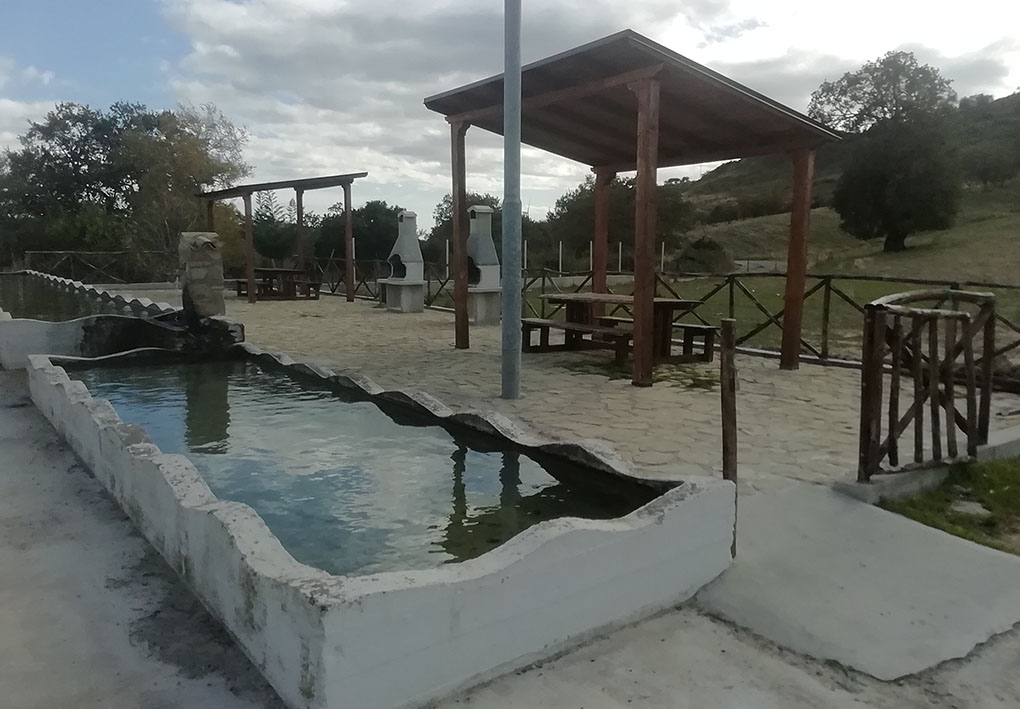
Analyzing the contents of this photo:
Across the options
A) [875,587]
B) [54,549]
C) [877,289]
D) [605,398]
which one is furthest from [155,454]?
[877,289]

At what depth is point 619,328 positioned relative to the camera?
8.59 metres

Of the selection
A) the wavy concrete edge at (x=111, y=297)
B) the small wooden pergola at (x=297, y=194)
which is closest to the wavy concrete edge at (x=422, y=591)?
the wavy concrete edge at (x=111, y=297)

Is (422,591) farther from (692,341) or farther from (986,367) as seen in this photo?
(692,341)

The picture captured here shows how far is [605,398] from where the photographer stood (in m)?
6.82

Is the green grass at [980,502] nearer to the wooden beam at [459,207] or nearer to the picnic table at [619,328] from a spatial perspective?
the picnic table at [619,328]

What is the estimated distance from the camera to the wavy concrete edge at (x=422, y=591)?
2203 millimetres

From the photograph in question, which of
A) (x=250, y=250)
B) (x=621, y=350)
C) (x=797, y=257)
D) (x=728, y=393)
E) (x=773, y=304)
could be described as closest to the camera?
(x=728, y=393)

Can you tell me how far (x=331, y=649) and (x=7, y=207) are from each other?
145ft

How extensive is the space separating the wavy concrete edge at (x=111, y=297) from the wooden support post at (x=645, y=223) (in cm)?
627

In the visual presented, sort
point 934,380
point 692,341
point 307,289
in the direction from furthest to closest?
1. point 307,289
2. point 692,341
3. point 934,380

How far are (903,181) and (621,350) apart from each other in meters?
27.0

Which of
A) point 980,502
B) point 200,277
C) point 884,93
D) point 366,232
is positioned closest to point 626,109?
point 200,277

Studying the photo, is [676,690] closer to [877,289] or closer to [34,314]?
[34,314]

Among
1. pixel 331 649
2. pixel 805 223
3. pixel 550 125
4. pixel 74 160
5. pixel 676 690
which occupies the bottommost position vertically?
pixel 676 690
